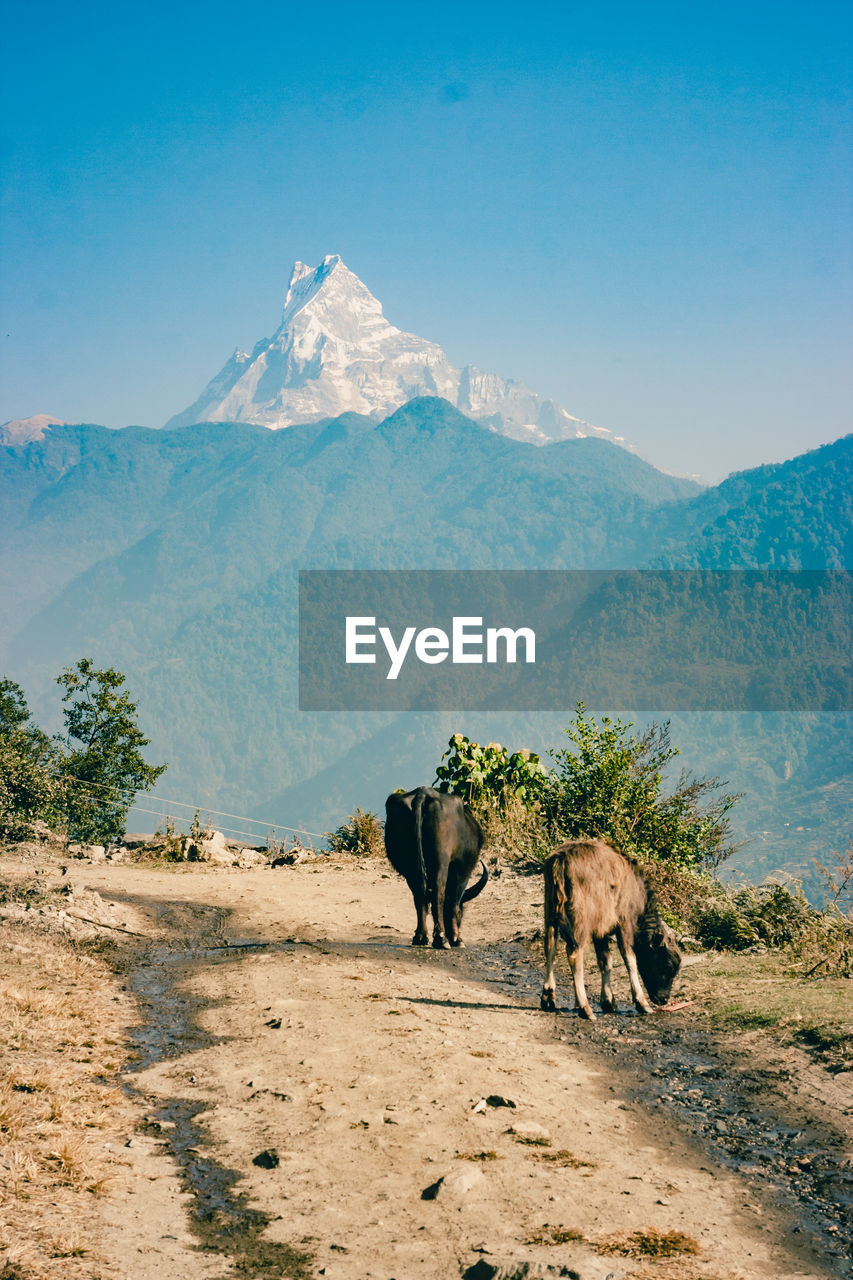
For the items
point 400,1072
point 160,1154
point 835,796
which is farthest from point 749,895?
point 835,796

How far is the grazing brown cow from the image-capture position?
1040 cm

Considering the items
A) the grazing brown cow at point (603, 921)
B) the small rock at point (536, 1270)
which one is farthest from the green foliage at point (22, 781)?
the small rock at point (536, 1270)

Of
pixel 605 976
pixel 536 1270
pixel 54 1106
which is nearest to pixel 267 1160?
pixel 54 1106

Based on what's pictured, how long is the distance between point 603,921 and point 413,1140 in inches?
164

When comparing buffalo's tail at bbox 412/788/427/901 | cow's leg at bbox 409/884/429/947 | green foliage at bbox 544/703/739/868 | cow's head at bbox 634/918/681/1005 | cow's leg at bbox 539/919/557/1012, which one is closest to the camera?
cow's leg at bbox 539/919/557/1012

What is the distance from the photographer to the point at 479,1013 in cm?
1069

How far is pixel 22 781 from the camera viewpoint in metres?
26.4

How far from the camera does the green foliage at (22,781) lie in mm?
23797

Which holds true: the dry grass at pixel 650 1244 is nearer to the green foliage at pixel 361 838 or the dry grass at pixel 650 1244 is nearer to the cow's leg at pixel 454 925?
the cow's leg at pixel 454 925

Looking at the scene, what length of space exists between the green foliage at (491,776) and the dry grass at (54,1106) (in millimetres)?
12029

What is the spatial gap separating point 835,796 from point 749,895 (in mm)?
196261

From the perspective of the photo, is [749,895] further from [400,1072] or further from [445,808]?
[400,1072]

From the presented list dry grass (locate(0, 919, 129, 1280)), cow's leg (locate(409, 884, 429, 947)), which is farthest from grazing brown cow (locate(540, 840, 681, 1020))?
dry grass (locate(0, 919, 129, 1280))

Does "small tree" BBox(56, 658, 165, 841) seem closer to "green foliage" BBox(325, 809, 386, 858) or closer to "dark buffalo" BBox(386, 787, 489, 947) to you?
"green foliage" BBox(325, 809, 386, 858)
